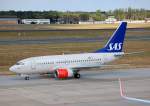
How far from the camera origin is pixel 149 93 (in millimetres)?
43281

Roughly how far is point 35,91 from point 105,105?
383 inches

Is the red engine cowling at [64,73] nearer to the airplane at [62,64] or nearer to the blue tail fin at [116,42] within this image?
the airplane at [62,64]

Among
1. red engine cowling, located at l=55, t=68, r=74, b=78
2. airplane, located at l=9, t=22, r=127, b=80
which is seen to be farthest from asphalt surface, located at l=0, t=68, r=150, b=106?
airplane, located at l=9, t=22, r=127, b=80

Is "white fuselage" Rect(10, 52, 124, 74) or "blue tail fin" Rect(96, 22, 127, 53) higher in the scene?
"blue tail fin" Rect(96, 22, 127, 53)

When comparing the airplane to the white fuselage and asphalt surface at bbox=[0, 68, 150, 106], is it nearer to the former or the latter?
the white fuselage

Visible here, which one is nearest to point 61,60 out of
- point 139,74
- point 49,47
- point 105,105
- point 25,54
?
point 139,74

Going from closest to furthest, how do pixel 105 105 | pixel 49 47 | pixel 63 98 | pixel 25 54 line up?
pixel 105 105 → pixel 63 98 → pixel 25 54 → pixel 49 47

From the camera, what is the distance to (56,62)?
5412cm

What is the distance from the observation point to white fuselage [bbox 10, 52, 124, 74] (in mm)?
53125

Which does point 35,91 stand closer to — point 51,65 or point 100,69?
point 51,65

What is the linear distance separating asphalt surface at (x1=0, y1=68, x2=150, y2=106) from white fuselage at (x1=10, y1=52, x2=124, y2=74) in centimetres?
120

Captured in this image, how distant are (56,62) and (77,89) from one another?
841 centimetres

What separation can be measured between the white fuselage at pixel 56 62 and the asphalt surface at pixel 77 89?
1199mm

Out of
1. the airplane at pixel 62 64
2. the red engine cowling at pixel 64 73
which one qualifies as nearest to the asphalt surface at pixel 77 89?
the red engine cowling at pixel 64 73
